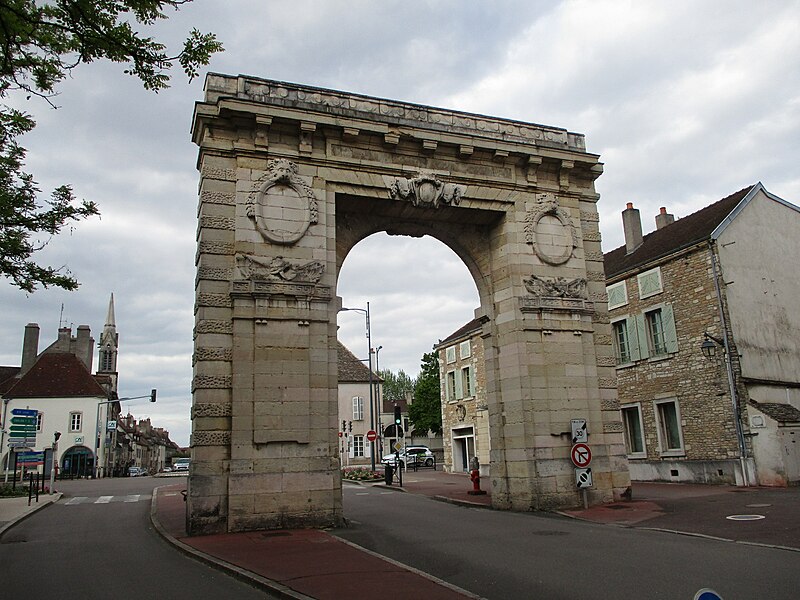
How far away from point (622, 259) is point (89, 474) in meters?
41.8

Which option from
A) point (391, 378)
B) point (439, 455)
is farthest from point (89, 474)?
point (391, 378)

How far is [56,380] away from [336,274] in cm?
4433

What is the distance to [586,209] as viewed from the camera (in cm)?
1662

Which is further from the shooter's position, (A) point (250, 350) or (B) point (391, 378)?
(B) point (391, 378)

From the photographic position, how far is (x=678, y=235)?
78.3 feet

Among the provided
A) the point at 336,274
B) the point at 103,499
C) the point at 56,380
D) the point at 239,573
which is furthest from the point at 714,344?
the point at 56,380

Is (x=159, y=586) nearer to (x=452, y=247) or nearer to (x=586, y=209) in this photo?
(x=452, y=247)

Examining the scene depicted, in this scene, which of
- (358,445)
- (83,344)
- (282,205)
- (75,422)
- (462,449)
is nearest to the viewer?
(282,205)

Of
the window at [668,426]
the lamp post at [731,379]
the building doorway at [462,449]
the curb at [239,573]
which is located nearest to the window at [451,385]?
the building doorway at [462,449]

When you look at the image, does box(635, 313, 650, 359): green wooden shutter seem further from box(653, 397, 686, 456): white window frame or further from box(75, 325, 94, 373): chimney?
box(75, 325, 94, 373): chimney

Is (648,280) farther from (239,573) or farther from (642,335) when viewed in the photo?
(239,573)

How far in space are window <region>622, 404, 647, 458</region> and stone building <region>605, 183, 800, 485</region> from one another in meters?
0.06

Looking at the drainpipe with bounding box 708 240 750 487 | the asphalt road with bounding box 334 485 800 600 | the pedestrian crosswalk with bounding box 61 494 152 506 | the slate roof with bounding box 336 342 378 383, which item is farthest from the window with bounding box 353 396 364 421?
the asphalt road with bounding box 334 485 800 600

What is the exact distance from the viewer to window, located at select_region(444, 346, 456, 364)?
3488 centimetres
